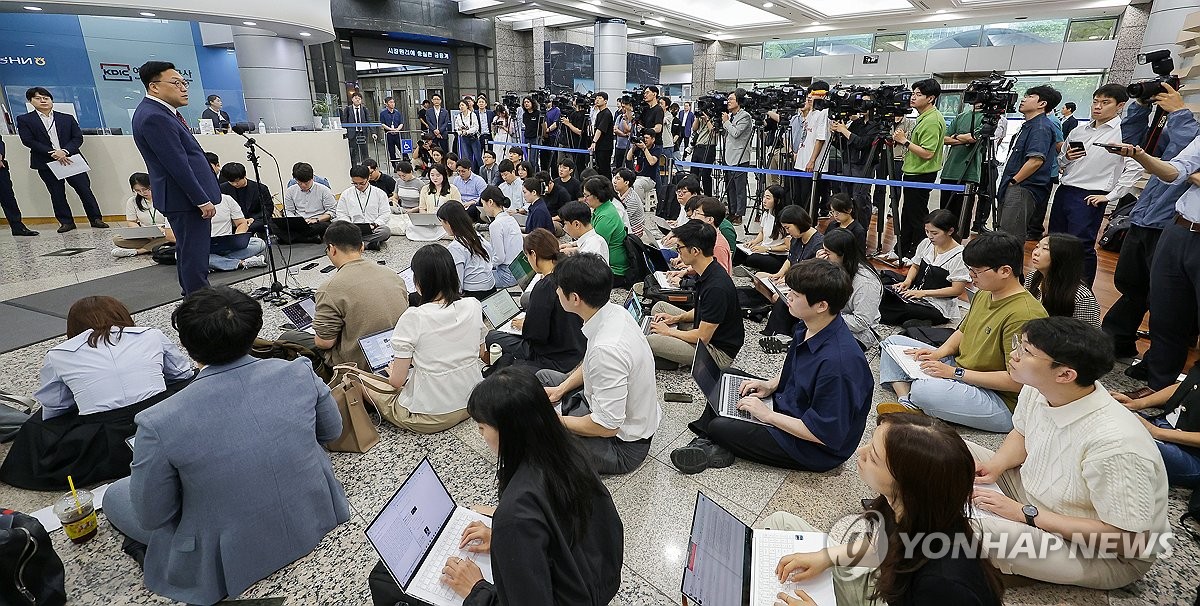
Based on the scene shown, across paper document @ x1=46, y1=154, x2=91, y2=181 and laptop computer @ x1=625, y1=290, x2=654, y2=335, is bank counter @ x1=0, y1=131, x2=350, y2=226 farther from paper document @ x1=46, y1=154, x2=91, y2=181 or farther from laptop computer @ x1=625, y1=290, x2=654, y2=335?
laptop computer @ x1=625, y1=290, x2=654, y2=335

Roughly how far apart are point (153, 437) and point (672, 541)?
153cm

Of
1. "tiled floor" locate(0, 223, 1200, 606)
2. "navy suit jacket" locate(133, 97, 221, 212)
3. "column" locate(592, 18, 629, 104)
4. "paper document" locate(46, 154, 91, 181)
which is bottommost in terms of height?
"tiled floor" locate(0, 223, 1200, 606)

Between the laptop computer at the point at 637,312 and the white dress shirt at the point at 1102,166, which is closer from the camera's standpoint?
the laptop computer at the point at 637,312

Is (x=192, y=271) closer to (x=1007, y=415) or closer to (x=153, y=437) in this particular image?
(x=153, y=437)

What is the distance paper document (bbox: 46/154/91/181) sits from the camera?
6.29m

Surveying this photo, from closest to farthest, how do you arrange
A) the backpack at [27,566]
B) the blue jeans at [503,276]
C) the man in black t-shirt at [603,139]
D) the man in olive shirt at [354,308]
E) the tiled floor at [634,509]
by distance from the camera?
the backpack at [27,566]
the tiled floor at [634,509]
the man in olive shirt at [354,308]
the blue jeans at [503,276]
the man in black t-shirt at [603,139]

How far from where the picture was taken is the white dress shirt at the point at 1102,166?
383 cm

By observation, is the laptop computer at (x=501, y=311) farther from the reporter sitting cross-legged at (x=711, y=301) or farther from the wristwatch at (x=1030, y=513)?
the wristwatch at (x=1030, y=513)

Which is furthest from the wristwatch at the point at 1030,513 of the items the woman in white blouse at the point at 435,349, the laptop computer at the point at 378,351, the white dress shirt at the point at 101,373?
the white dress shirt at the point at 101,373

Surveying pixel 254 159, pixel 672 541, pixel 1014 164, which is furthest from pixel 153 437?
pixel 1014 164

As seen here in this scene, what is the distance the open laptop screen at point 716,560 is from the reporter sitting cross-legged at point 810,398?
692 mm

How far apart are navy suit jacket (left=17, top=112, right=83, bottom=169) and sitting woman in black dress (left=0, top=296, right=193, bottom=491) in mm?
6005

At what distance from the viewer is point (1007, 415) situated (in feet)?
7.97

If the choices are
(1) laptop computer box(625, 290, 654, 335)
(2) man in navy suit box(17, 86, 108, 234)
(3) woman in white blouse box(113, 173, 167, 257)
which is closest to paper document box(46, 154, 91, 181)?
(2) man in navy suit box(17, 86, 108, 234)
